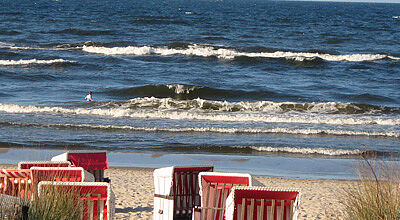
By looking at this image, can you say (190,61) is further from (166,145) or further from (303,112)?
(166,145)

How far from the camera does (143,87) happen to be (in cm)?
2408

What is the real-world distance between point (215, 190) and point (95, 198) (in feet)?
4.63

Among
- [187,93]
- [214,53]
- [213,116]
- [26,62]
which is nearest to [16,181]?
[213,116]

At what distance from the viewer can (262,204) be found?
541 centimetres

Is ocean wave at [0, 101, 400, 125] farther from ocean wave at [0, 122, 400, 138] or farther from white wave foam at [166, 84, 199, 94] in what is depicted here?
white wave foam at [166, 84, 199, 94]

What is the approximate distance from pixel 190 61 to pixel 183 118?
599 inches

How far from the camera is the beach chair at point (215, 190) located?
6195mm

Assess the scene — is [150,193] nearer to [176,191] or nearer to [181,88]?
[176,191]

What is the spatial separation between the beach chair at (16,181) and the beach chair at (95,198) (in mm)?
1066

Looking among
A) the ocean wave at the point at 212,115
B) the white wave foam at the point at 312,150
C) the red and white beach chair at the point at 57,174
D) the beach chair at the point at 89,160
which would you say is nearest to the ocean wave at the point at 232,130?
the ocean wave at the point at 212,115

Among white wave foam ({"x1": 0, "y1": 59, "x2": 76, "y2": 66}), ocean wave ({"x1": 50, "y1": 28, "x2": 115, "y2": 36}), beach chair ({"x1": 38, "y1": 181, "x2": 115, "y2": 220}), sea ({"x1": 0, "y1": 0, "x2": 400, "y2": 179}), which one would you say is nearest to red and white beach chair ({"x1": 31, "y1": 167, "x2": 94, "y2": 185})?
beach chair ({"x1": 38, "y1": 181, "x2": 115, "y2": 220})

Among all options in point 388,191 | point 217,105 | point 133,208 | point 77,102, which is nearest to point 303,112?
point 217,105

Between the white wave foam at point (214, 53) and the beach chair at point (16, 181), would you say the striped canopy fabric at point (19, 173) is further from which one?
the white wave foam at point (214, 53)

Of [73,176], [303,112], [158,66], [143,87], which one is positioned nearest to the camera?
[73,176]
